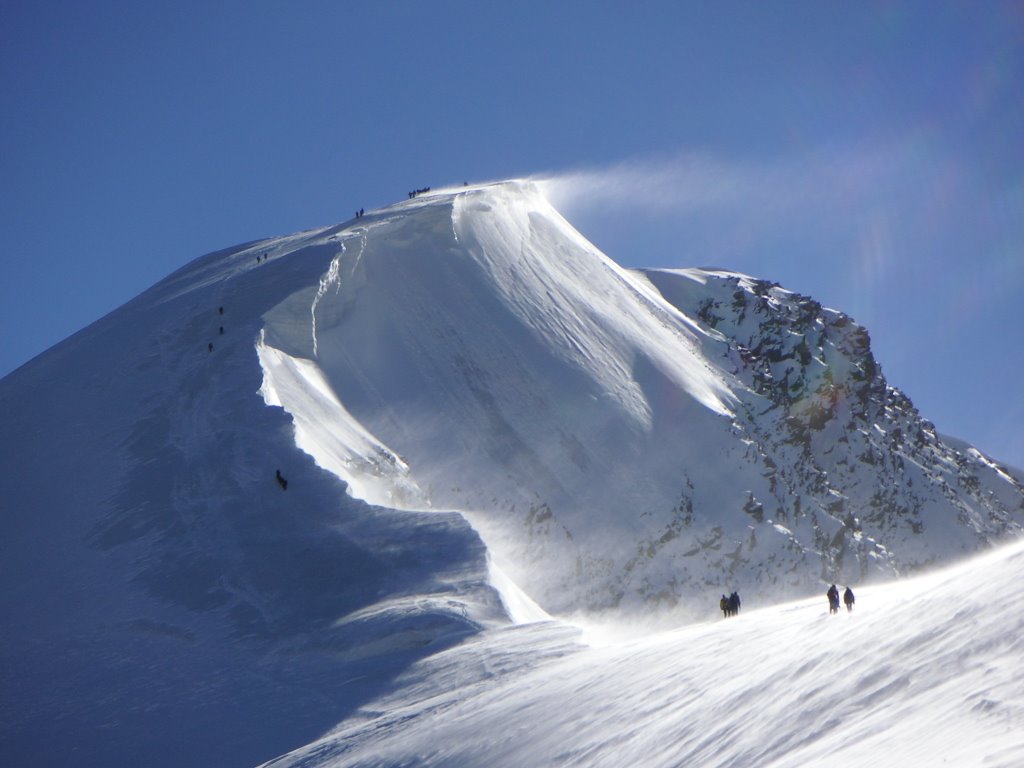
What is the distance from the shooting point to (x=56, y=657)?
96.4 ft

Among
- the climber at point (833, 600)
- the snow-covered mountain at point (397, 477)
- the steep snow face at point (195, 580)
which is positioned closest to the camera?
the climber at point (833, 600)

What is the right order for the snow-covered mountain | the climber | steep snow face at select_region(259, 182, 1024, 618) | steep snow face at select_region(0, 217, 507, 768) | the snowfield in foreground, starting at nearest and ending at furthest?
the snowfield in foreground → the climber → steep snow face at select_region(0, 217, 507, 768) → the snow-covered mountain → steep snow face at select_region(259, 182, 1024, 618)

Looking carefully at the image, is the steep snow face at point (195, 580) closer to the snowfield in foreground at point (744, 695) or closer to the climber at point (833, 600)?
the snowfield in foreground at point (744, 695)

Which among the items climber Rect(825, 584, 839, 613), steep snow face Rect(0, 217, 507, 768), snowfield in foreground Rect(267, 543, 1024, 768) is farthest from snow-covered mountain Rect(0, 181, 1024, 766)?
climber Rect(825, 584, 839, 613)

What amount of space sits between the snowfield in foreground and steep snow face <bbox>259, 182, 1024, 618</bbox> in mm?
13752

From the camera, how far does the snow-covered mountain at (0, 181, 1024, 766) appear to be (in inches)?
1099

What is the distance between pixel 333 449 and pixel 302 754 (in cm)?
1757

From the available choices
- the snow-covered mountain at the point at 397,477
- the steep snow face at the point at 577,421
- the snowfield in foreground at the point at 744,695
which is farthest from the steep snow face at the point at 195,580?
the steep snow face at the point at 577,421

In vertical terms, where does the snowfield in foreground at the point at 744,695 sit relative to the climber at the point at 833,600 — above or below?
below

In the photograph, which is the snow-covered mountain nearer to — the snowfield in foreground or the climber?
the snowfield in foreground

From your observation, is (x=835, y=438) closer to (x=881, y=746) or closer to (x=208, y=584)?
(x=208, y=584)

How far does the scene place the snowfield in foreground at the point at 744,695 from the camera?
13.1 meters

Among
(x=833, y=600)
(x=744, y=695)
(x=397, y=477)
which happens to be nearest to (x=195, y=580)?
(x=397, y=477)

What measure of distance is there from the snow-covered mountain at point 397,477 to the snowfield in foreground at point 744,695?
1.38 m
